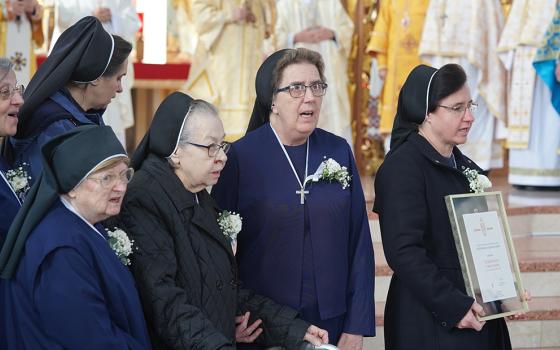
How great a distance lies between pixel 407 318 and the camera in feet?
14.7

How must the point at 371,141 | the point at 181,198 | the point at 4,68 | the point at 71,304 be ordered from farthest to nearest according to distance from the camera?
the point at 371,141, the point at 4,68, the point at 181,198, the point at 71,304

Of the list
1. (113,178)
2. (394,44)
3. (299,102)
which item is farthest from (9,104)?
(394,44)

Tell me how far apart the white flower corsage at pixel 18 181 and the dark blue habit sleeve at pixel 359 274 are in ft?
4.49

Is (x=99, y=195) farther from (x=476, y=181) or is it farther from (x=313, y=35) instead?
(x=313, y=35)

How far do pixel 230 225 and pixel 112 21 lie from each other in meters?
6.56

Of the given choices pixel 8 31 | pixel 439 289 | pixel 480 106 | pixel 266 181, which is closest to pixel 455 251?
pixel 439 289

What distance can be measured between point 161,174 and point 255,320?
0.75 metres

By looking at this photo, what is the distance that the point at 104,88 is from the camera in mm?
4391

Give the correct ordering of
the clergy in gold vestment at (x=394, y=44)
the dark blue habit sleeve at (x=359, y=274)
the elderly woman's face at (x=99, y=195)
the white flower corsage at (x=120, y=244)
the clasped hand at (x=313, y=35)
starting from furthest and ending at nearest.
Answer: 1. the clasped hand at (x=313, y=35)
2. the clergy in gold vestment at (x=394, y=44)
3. the dark blue habit sleeve at (x=359, y=274)
4. the white flower corsage at (x=120, y=244)
5. the elderly woman's face at (x=99, y=195)

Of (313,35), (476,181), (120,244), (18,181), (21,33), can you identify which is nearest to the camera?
(120,244)

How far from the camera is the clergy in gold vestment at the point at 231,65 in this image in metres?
11.2

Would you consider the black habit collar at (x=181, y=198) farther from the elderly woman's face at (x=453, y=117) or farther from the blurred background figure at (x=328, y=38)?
the blurred background figure at (x=328, y=38)

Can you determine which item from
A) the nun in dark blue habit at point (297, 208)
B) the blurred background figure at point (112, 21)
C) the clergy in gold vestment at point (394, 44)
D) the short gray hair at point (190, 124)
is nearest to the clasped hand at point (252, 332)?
the nun in dark blue habit at point (297, 208)

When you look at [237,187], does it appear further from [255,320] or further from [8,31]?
[8,31]
